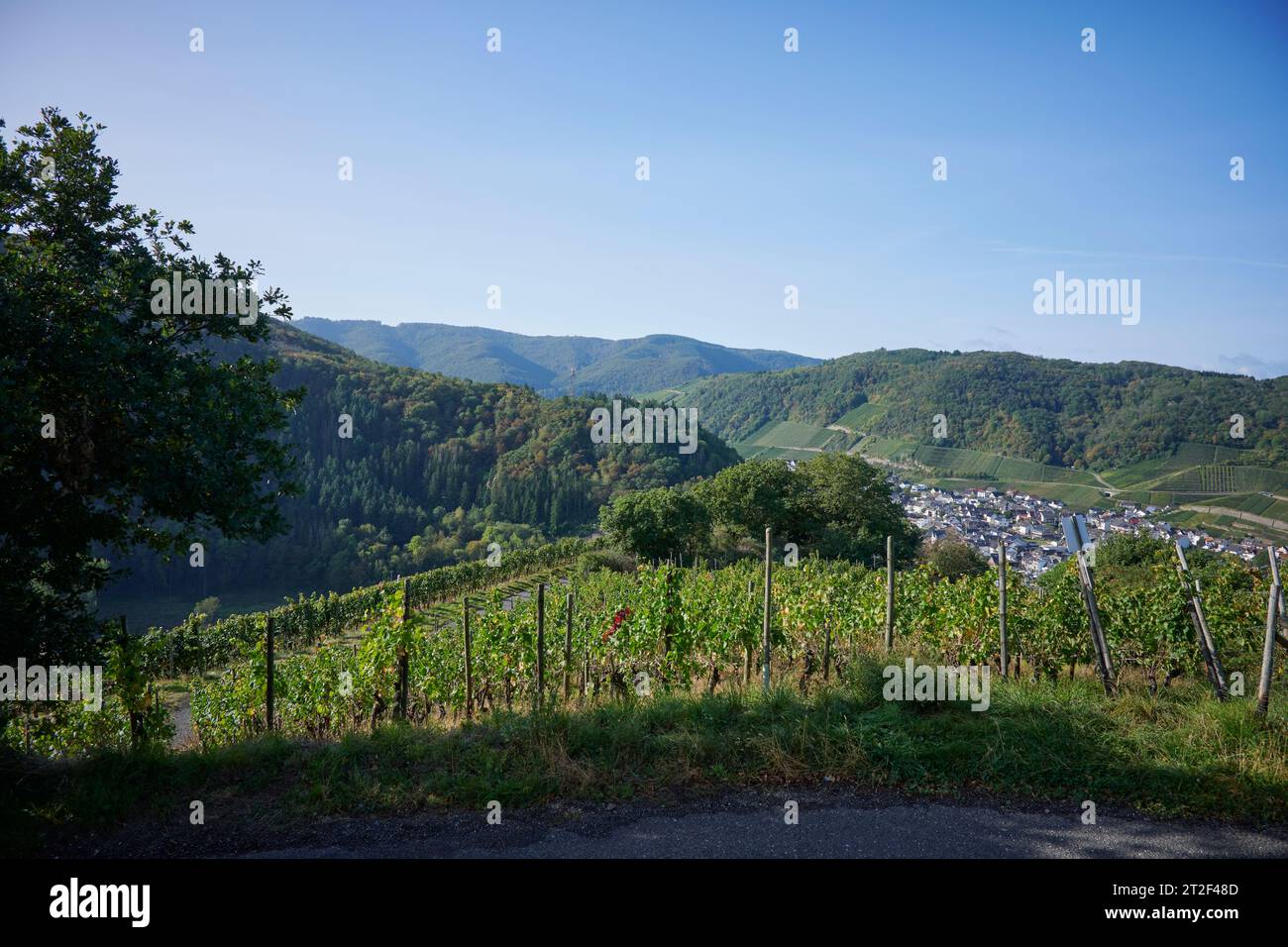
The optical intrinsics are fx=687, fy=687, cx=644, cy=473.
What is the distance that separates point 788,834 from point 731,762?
1.02m

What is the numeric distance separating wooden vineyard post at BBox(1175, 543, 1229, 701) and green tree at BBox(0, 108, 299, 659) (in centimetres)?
973

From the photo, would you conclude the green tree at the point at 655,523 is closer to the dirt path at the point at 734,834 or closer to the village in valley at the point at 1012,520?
the village in valley at the point at 1012,520

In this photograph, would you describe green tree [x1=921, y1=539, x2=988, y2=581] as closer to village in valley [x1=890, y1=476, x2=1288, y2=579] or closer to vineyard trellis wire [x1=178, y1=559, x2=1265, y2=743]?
village in valley [x1=890, y1=476, x2=1288, y2=579]

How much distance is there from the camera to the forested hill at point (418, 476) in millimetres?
88312

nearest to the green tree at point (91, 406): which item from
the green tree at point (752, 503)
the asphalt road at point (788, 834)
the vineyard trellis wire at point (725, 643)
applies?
the vineyard trellis wire at point (725, 643)

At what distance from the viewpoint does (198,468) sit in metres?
6.59

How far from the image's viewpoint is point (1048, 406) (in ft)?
384

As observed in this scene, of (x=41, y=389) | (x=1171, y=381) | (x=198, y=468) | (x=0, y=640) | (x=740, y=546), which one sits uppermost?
(x=1171, y=381)

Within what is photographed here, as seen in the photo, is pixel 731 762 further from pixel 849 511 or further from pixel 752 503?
pixel 849 511

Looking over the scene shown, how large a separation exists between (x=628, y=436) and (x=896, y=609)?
9335cm

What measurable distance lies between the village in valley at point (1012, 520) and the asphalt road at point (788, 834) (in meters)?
42.5

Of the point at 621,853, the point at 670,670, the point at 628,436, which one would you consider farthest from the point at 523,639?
the point at 628,436

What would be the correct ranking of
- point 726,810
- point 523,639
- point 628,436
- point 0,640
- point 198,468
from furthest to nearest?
point 628,436 < point 523,639 < point 198,468 < point 0,640 < point 726,810

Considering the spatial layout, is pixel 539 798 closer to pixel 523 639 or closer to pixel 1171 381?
pixel 523 639
